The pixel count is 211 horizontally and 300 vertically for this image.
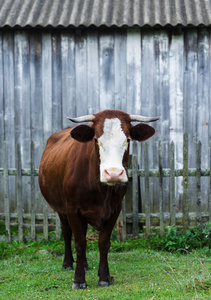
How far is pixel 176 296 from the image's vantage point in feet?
13.9

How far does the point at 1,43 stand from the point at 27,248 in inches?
168

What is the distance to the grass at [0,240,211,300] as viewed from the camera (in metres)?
4.50

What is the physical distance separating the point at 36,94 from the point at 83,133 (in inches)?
169

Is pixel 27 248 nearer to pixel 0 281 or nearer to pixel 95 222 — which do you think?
pixel 0 281

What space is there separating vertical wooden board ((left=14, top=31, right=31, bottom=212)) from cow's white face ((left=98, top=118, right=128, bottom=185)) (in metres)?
4.60

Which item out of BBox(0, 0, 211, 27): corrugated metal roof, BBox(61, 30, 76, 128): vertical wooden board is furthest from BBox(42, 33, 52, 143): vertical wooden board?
BBox(0, 0, 211, 27): corrugated metal roof

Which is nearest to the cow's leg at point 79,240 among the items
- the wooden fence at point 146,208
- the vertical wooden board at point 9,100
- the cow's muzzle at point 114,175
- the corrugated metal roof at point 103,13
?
the cow's muzzle at point 114,175

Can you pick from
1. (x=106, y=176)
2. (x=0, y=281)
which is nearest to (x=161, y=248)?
(x=0, y=281)

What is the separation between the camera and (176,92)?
28.9 ft

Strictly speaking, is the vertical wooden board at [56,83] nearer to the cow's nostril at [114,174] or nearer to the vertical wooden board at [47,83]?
the vertical wooden board at [47,83]

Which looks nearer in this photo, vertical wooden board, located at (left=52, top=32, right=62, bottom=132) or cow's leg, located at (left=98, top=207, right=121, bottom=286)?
cow's leg, located at (left=98, top=207, right=121, bottom=286)

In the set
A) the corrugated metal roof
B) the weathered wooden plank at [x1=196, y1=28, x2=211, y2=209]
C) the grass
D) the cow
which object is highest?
the corrugated metal roof

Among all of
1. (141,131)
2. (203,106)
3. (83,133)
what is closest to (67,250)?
(83,133)

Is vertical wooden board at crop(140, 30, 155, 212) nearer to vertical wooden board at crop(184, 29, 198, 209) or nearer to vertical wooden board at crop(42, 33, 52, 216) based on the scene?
vertical wooden board at crop(184, 29, 198, 209)
